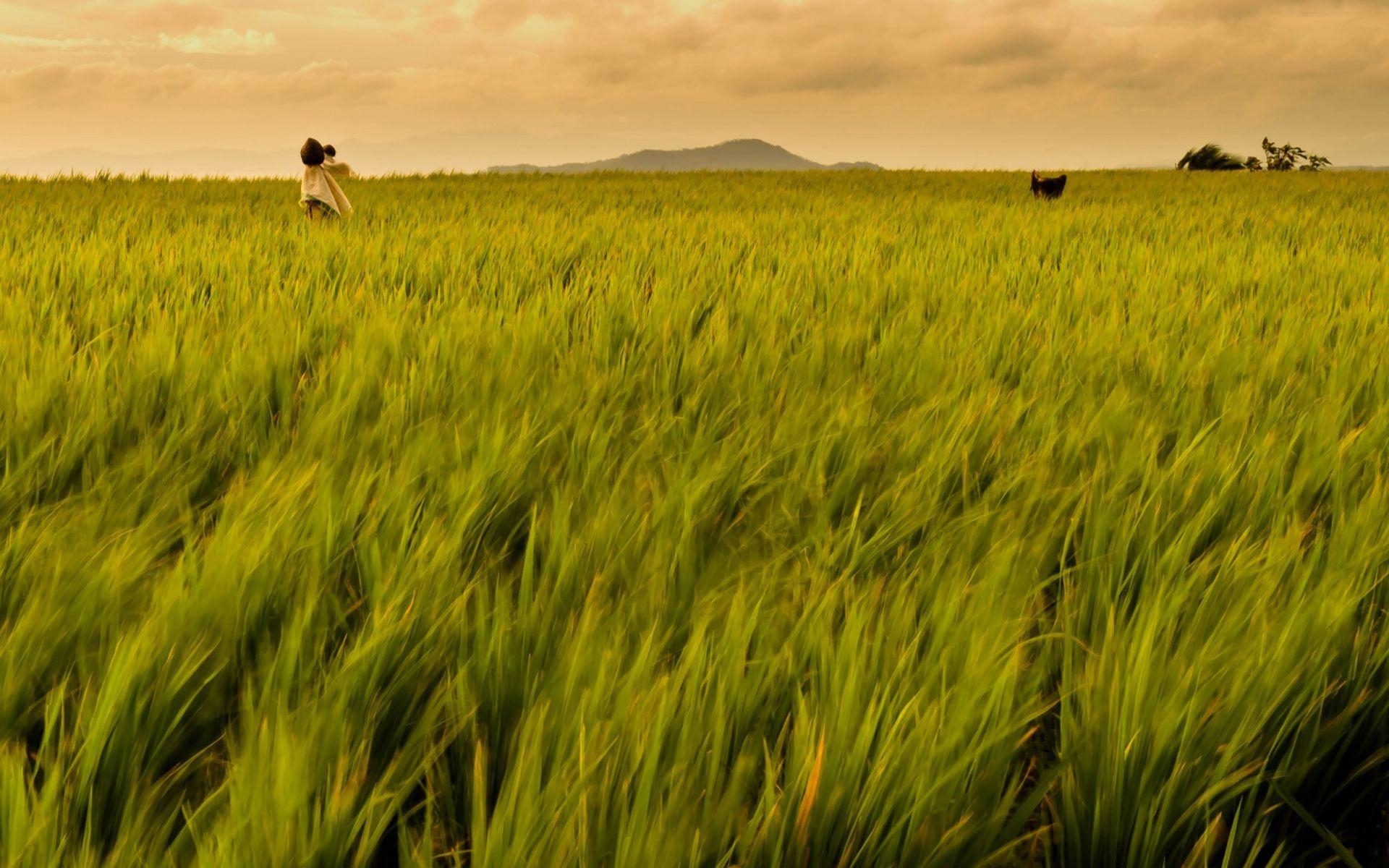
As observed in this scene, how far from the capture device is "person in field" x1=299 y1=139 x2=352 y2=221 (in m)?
5.30

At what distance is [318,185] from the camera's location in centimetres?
541

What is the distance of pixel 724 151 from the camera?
558 ft

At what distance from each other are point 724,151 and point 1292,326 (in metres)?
177

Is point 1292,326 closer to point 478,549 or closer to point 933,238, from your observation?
point 478,549

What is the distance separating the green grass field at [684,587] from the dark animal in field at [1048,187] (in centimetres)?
652

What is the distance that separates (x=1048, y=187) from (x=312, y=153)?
6337 millimetres

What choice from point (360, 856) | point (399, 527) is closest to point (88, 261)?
point (399, 527)

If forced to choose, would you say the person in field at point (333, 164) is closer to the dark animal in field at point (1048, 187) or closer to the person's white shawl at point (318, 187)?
the person's white shawl at point (318, 187)

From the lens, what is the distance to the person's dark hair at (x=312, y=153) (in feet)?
17.3

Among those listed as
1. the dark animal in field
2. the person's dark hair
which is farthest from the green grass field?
Result: the dark animal in field

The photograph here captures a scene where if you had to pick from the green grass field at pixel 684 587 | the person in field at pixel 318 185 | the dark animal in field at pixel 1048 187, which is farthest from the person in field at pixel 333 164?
the dark animal in field at pixel 1048 187

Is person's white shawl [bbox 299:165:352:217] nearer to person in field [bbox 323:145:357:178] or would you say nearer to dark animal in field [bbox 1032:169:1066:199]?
person in field [bbox 323:145:357:178]

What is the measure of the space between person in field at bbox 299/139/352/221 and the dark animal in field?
238 inches

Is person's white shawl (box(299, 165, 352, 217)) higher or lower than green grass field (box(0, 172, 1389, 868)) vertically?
higher
